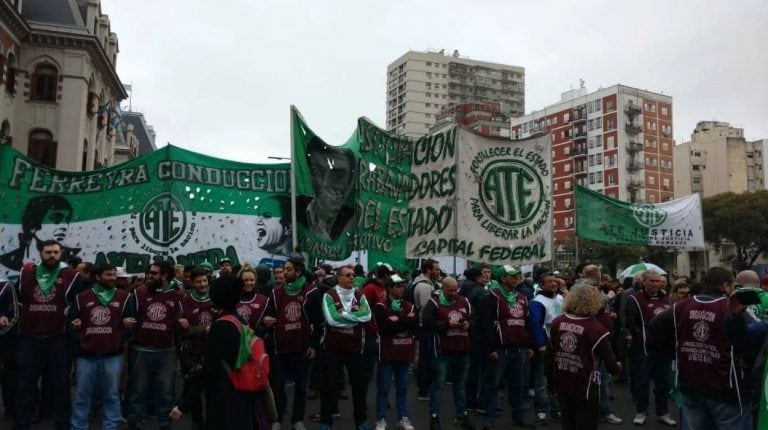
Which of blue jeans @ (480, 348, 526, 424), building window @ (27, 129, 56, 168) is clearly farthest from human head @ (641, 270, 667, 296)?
building window @ (27, 129, 56, 168)

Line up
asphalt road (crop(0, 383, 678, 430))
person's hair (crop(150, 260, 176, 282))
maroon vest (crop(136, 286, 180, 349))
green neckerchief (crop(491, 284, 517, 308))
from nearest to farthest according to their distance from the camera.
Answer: maroon vest (crop(136, 286, 180, 349))
person's hair (crop(150, 260, 176, 282))
asphalt road (crop(0, 383, 678, 430))
green neckerchief (crop(491, 284, 517, 308))

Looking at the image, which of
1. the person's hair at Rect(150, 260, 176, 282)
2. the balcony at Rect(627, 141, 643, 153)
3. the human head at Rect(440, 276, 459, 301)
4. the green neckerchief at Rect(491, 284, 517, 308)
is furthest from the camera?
the balcony at Rect(627, 141, 643, 153)

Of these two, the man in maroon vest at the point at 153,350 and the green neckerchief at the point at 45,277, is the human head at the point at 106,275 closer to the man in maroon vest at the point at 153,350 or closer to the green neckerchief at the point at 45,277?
the man in maroon vest at the point at 153,350

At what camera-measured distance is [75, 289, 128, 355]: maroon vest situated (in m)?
6.46

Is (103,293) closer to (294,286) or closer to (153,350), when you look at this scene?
(153,350)

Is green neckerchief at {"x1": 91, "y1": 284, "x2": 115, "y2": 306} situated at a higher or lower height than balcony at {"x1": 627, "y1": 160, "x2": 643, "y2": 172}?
lower

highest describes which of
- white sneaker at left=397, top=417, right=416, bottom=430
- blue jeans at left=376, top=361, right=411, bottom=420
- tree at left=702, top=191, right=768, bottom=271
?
tree at left=702, top=191, right=768, bottom=271

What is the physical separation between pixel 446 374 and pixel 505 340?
0.87 meters

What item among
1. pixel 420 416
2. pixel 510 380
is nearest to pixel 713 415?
pixel 510 380

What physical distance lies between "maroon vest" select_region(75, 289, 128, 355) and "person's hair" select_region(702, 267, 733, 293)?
5.73m

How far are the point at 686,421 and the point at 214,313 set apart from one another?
5.41 meters

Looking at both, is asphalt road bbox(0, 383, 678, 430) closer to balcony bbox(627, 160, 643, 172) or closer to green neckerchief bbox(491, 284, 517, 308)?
green neckerchief bbox(491, 284, 517, 308)

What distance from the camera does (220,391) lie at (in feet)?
14.6

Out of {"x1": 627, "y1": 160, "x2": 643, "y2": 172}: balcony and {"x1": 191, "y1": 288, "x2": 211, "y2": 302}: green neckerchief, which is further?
{"x1": 627, "y1": 160, "x2": 643, "y2": 172}: balcony
